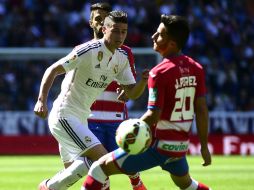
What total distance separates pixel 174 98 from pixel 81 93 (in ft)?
5.35

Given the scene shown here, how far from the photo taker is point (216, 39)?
81.1 feet

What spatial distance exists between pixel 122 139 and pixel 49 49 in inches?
598

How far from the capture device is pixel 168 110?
761 centimetres

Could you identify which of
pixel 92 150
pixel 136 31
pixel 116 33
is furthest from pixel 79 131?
pixel 136 31

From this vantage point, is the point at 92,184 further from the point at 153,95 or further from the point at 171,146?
the point at 153,95

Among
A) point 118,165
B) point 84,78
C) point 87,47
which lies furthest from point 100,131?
point 118,165

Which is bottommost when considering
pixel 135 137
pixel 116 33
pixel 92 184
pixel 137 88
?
pixel 92 184

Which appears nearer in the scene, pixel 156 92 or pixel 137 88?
pixel 156 92

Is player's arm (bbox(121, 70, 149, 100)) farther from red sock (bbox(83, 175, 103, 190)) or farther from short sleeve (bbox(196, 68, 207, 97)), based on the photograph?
red sock (bbox(83, 175, 103, 190))

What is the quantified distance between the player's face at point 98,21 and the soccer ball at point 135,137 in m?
2.68

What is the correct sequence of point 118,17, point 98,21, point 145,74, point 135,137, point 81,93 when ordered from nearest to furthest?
point 135,137, point 145,74, point 118,17, point 81,93, point 98,21

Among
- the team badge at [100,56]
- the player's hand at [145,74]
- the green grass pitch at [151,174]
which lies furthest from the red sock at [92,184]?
the green grass pitch at [151,174]

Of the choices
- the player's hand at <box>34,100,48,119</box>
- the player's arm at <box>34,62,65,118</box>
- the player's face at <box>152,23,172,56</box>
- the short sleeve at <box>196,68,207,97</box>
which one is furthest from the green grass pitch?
the player's face at <box>152,23,172,56</box>

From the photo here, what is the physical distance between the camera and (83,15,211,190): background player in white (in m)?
7.50
